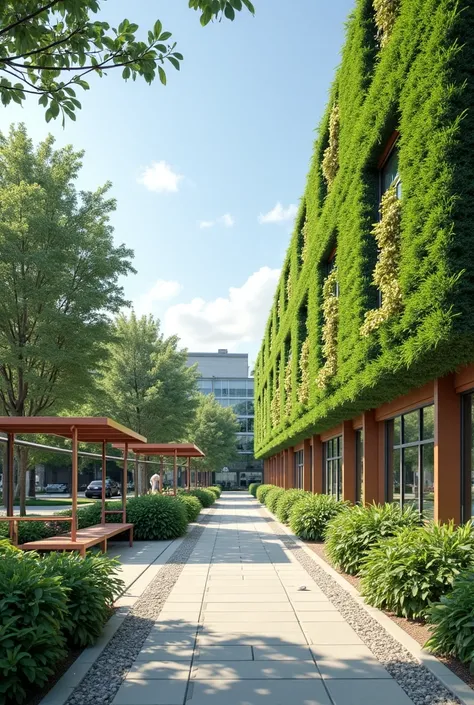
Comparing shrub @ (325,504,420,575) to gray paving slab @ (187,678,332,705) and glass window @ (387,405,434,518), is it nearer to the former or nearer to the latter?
glass window @ (387,405,434,518)

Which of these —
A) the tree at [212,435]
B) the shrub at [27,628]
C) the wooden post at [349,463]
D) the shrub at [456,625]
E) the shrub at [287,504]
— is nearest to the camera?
the shrub at [27,628]

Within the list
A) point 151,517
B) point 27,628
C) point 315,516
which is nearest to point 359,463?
point 315,516

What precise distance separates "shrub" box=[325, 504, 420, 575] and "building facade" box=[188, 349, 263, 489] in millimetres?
60027

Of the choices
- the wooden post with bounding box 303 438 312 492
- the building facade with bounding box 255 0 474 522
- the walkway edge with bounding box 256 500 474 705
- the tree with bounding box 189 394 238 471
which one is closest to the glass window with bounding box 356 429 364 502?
the building facade with bounding box 255 0 474 522

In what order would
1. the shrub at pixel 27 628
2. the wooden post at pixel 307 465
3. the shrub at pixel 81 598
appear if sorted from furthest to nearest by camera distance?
the wooden post at pixel 307 465
the shrub at pixel 81 598
the shrub at pixel 27 628

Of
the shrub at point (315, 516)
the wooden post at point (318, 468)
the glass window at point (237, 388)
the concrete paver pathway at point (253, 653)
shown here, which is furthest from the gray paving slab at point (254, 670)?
the glass window at point (237, 388)

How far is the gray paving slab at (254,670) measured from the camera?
5531 millimetres

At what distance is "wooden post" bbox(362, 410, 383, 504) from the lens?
45.5ft

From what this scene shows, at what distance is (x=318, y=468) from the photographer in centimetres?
2112

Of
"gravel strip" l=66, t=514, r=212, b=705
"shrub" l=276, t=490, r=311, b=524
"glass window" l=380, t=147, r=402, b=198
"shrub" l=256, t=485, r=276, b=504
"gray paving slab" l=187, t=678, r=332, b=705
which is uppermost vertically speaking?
"glass window" l=380, t=147, r=402, b=198

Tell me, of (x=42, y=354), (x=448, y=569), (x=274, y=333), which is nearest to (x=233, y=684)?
(x=448, y=569)

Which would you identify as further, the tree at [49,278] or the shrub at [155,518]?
the tree at [49,278]

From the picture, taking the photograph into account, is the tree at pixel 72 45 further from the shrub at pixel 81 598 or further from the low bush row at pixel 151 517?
the low bush row at pixel 151 517

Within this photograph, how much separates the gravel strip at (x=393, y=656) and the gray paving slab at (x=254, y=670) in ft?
2.41
